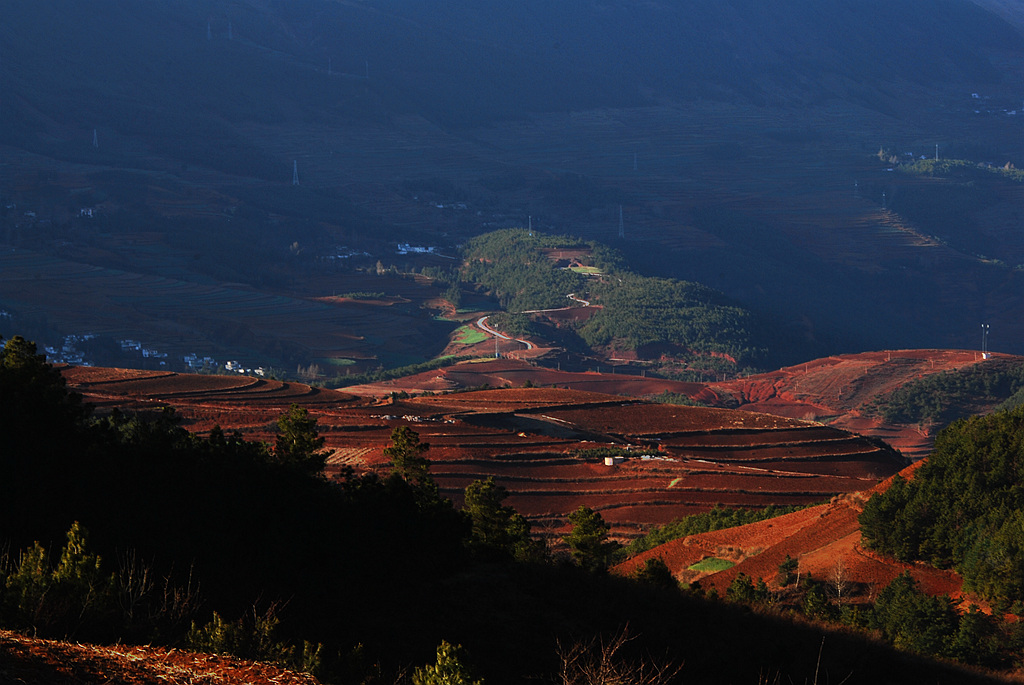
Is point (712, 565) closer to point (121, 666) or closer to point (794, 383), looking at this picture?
point (121, 666)

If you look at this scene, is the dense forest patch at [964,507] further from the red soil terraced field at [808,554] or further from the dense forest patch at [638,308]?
the dense forest patch at [638,308]

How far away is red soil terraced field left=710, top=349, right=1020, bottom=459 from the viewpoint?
12081 centimetres

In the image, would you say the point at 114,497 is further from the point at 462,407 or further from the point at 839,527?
the point at 462,407

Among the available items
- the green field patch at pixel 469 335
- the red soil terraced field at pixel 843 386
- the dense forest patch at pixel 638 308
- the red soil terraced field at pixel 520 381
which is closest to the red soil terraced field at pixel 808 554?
the red soil terraced field at pixel 843 386

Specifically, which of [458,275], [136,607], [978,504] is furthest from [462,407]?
[458,275]

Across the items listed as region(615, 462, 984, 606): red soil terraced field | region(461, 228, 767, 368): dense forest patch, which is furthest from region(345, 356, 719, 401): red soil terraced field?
region(615, 462, 984, 606): red soil terraced field

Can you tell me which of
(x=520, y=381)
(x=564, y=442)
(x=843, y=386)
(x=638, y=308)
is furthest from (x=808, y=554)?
(x=638, y=308)

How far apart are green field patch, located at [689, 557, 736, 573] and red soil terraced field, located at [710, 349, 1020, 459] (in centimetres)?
7486

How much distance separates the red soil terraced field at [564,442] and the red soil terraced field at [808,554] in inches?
339

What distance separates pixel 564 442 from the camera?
75.1m

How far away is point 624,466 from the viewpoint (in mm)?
70000

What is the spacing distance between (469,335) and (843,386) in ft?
186

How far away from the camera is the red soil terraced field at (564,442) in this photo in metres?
64.2

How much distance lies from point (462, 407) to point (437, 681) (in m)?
68.9
